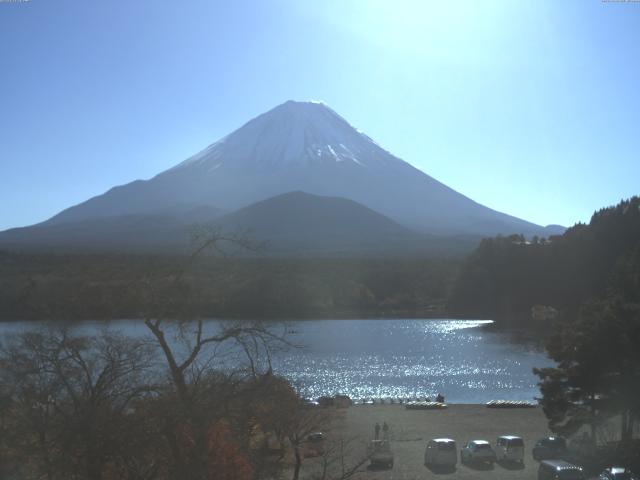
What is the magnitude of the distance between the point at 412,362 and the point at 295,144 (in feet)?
246

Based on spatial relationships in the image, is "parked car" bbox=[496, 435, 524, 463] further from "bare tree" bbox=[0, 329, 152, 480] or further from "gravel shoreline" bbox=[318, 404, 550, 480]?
"bare tree" bbox=[0, 329, 152, 480]

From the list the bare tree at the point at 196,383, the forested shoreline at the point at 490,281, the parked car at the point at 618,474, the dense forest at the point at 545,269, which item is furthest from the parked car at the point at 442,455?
the dense forest at the point at 545,269

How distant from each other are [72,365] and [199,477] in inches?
36.1

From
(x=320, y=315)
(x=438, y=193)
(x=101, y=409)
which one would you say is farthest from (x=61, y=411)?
(x=438, y=193)

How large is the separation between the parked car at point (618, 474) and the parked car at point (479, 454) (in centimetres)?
198

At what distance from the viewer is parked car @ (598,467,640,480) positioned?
22.9 feet

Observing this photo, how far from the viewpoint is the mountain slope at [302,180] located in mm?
85000

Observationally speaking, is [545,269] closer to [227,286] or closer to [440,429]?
[440,429]

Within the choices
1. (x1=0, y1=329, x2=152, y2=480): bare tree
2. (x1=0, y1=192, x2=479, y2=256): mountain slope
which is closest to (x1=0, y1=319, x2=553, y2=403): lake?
(x1=0, y1=329, x2=152, y2=480): bare tree

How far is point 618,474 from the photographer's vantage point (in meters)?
7.02

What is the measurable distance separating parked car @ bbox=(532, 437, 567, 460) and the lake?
13.4 feet

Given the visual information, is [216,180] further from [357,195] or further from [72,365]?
[72,365]

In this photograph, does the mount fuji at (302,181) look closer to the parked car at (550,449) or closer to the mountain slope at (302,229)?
the mountain slope at (302,229)

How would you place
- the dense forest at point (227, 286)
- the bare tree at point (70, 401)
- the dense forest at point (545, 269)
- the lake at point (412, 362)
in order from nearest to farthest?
1. the bare tree at point (70, 401)
2. the dense forest at point (227, 286)
3. the lake at point (412, 362)
4. the dense forest at point (545, 269)
